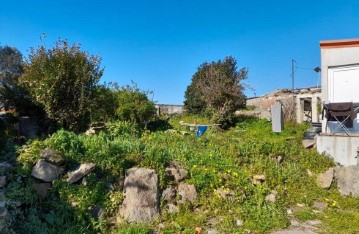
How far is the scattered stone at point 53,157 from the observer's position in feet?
18.8

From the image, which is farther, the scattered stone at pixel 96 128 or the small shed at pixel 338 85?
the scattered stone at pixel 96 128

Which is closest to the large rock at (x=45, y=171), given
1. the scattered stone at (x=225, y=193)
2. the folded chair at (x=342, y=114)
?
the scattered stone at (x=225, y=193)

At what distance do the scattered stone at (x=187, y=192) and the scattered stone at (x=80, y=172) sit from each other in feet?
5.94

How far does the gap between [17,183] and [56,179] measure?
2.12ft

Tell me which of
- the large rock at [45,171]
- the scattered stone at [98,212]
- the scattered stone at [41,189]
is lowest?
the scattered stone at [98,212]

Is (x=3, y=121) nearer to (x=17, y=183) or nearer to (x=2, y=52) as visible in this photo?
(x=17, y=183)

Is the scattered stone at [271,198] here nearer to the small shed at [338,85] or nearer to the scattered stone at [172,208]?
the scattered stone at [172,208]

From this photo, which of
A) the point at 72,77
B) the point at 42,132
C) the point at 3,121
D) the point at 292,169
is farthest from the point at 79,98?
the point at 292,169

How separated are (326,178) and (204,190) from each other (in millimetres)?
3525

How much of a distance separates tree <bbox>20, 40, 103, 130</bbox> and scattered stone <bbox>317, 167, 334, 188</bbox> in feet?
23.3

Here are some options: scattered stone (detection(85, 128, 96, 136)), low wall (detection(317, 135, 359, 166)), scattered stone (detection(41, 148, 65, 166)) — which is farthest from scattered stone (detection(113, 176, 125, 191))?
low wall (detection(317, 135, 359, 166))

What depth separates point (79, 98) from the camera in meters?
9.55

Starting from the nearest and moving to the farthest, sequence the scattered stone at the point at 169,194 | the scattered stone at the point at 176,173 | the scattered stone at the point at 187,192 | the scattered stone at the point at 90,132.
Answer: the scattered stone at the point at 169,194
the scattered stone at the point at 187,192
the scattered stone at the point at 176,173
the scattered stone at the point at 90,132

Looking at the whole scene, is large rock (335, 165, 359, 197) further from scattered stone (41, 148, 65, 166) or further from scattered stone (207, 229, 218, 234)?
scattered stone (41, 148, 65, 166)
